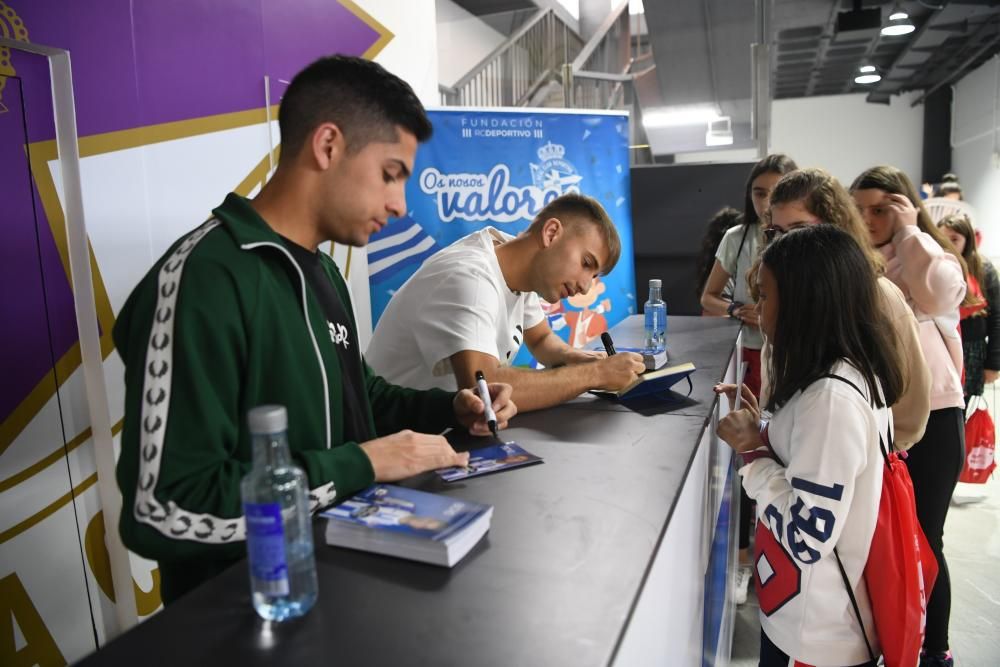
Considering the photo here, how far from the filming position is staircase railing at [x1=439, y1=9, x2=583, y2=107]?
22.3 feet

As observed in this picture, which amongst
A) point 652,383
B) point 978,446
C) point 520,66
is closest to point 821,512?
point 652,383

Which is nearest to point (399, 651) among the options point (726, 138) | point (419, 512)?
point (419, 512)

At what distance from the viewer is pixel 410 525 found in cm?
91

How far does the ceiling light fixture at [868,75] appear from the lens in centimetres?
1191

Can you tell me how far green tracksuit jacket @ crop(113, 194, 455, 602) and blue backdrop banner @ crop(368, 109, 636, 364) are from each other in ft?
8.69

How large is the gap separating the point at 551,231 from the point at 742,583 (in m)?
1.88

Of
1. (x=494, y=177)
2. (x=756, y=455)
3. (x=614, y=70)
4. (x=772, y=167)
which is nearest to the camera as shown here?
(x=756, y=455)

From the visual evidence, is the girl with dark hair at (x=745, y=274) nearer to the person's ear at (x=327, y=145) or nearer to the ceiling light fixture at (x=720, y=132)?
the person's ear at (x=327, y=145)

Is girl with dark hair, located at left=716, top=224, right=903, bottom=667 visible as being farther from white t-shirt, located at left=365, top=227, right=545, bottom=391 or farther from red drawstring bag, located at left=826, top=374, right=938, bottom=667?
white t-shirt, located at left=365, top=227, right=545, bottom=391

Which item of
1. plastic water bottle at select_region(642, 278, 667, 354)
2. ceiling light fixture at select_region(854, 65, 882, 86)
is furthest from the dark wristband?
ceiling light fixture at select_region(854, 65, 882, 86)

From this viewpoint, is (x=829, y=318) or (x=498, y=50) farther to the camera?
(x=498, y=50)

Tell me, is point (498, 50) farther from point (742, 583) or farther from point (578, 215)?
point (742, 583)

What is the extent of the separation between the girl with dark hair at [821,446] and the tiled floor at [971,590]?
3.84ft

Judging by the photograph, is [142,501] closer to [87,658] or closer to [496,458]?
[87,658]
